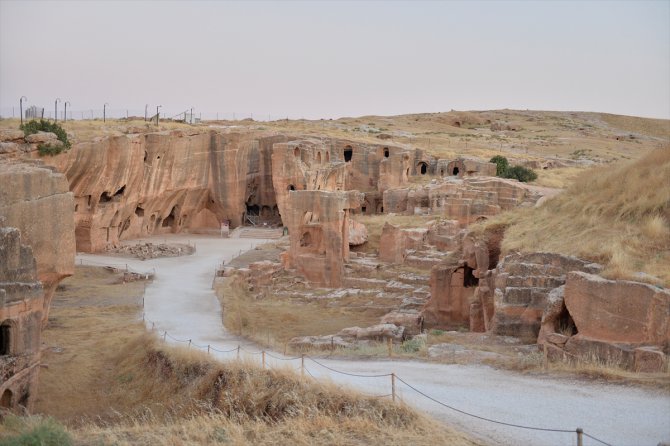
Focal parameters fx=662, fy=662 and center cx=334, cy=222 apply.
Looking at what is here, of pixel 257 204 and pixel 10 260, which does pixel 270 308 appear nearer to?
pixel 10 260

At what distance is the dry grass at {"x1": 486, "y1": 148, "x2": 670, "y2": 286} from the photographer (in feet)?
47.0

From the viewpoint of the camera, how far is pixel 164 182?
41938 millimetres

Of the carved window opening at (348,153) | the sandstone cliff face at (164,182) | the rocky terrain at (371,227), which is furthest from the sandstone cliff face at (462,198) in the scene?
the sandstone cliff face at (164,182)

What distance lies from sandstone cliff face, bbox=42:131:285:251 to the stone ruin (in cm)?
1584

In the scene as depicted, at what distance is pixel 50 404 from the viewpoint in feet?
52.7

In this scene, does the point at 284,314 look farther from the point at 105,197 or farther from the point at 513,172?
the point at 513,172

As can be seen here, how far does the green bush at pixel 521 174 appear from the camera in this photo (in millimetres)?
45906

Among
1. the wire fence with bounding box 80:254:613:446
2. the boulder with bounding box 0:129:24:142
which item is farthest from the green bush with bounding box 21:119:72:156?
the wire fence with bounding box 80:254:613:446

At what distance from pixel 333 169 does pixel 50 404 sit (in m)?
32.5

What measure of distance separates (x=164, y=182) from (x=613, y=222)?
3106 centimetres

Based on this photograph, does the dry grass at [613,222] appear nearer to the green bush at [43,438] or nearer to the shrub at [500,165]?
the green bush at [43,438]

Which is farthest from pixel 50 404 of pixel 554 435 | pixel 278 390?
→ pixel 554 435

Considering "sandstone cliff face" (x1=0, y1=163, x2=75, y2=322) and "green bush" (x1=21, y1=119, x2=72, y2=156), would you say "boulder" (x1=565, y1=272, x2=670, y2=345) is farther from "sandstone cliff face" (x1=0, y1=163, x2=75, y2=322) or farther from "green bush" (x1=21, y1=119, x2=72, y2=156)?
"green bush" (x1=21, y1=119, x2=72, y2=156)

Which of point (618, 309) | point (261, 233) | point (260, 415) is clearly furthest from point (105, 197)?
point (618, 309)
